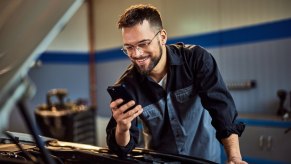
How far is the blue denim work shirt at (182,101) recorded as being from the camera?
4.12ft

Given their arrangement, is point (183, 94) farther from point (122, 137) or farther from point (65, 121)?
point (65, 121)

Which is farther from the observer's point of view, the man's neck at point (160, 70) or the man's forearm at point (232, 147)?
the man's neck at point (160, 70)

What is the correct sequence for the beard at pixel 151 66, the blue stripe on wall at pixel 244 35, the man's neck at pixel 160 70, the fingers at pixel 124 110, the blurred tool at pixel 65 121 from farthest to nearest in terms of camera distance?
A: the blurred tool at pixel 65 121
the blue stripe on wall at pixel 244 35
the man's neck at pixel 160 70
the beard at pixel 151 66
the fingers at pixel 124 110

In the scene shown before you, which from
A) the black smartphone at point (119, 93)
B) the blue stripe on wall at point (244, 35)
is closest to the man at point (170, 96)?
the black smartphone at point (119, 93)

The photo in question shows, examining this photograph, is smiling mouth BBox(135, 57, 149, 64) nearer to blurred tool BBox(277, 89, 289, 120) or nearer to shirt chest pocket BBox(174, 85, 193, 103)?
shirt chest pocket BBox(174, 85, 193, 103)

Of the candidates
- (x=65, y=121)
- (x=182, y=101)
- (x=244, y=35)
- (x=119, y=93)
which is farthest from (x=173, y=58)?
(x=65, y=121)

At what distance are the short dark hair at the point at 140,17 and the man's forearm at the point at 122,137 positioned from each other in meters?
0.42

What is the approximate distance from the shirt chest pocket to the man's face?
0.66ft

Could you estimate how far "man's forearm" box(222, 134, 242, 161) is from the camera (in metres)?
1.12

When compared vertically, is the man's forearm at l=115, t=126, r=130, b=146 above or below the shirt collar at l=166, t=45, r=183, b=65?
below

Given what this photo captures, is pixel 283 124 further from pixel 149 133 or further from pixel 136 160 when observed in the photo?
pixel 136 160

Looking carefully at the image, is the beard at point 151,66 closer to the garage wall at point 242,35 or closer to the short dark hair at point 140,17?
the short dark hair at point 140,17

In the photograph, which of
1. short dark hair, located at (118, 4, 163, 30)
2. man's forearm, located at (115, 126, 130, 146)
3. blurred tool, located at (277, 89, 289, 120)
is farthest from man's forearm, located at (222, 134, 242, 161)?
blurred tool, located at (277, 89, 289, 120)

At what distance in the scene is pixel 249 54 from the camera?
3.07 m
